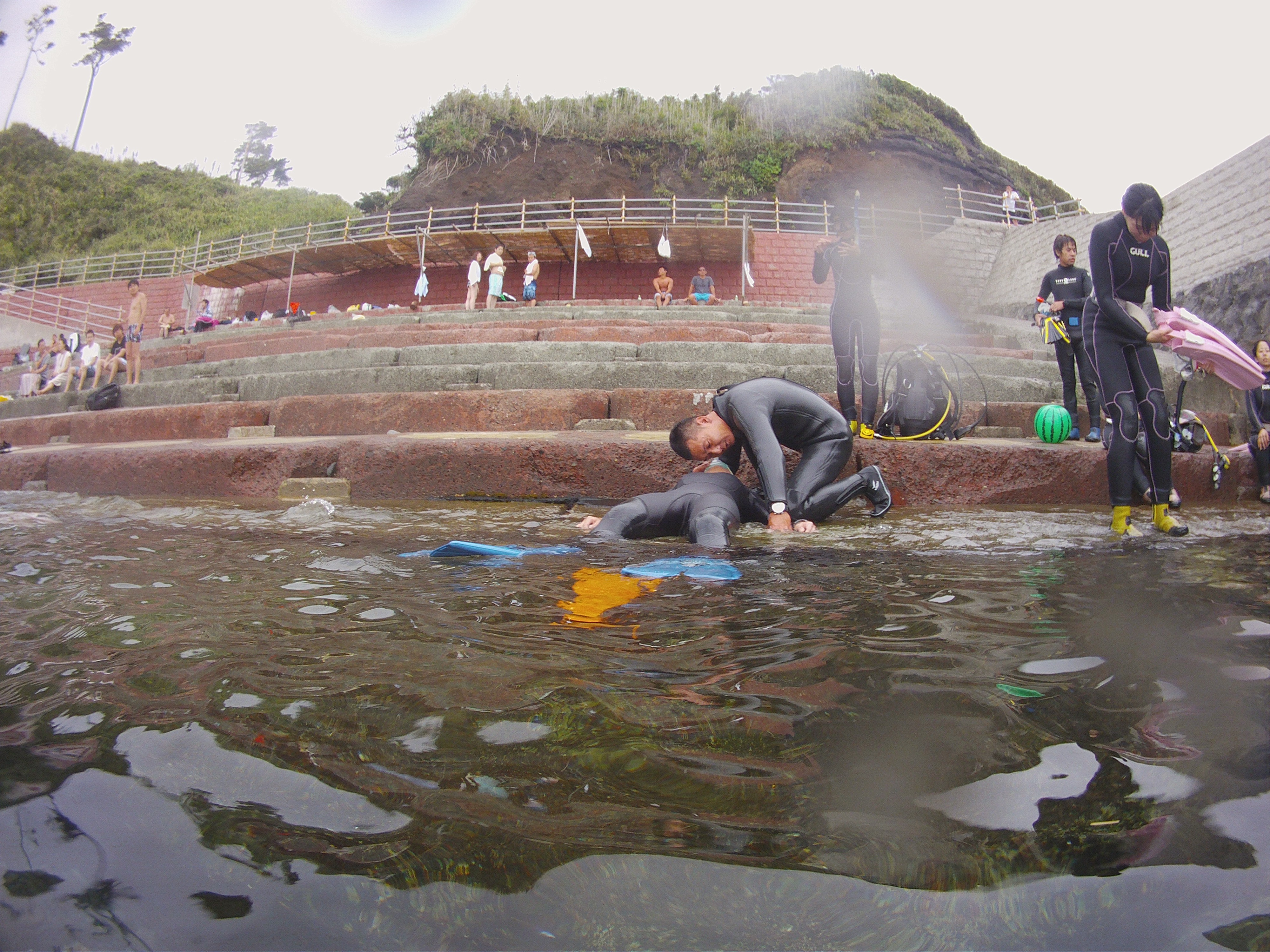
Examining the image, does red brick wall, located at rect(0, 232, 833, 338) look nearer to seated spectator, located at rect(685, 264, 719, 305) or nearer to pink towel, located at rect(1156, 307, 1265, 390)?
seated spectator, located at rect(685, 264, 719, 305)

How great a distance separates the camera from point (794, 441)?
4406mm

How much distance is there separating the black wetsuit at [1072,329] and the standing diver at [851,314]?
1.81 m

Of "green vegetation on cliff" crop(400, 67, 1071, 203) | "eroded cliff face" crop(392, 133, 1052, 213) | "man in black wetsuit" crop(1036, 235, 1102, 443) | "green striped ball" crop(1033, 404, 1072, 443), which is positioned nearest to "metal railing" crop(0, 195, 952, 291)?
"eroded cliff face" crop(392, 133, 1052, 213)

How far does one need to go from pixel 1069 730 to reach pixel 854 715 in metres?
0.34

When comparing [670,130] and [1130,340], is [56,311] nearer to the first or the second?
[670,130]

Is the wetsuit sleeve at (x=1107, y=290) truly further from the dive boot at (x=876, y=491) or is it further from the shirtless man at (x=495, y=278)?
the shirtless man at (x=495, y=278)

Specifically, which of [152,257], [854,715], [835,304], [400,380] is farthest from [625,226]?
A: [152,257]

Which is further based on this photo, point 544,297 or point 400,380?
point 544,297

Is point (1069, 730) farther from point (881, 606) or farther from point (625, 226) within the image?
point (625, 226)

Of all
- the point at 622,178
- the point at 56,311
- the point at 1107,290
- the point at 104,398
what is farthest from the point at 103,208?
the point at 1107,290

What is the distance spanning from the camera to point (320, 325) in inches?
543

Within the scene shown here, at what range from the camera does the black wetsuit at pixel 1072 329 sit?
19.4ft

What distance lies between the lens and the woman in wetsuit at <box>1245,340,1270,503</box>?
4.91 metres

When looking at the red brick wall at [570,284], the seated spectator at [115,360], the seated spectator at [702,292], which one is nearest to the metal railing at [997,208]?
the red brick wall at [570,284]
